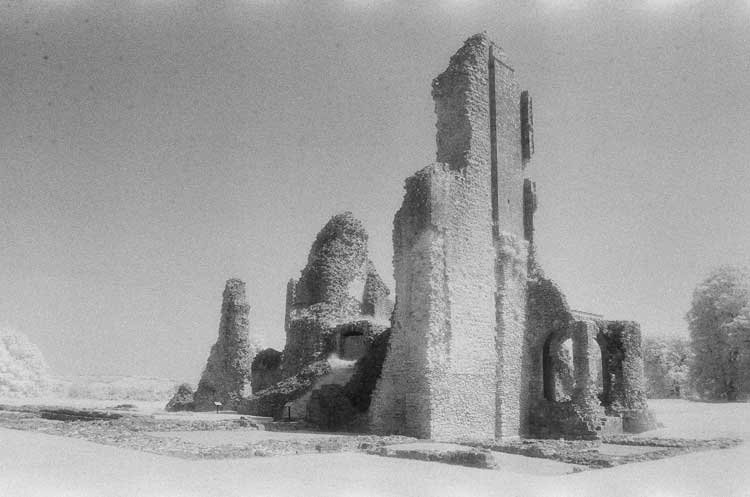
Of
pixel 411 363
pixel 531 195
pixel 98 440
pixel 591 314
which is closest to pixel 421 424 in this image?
pixel 411 363

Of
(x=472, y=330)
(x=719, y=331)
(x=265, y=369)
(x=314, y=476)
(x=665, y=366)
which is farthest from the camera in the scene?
(x=665, y=366)

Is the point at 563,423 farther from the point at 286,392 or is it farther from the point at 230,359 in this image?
the point at 230,359

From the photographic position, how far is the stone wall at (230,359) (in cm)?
2894

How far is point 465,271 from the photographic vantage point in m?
17.9

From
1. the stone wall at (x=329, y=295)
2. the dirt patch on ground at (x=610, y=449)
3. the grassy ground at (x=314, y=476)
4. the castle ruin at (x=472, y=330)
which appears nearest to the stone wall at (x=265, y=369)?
the stone wall at (x=329, y=295)

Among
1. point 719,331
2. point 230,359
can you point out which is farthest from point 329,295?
point 719,331

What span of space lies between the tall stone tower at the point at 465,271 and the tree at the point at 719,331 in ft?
66.0

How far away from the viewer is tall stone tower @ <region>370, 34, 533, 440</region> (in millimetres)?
16734

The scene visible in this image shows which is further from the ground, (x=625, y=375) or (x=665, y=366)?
(x=665, y=366)

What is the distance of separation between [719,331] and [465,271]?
2376 centimetres

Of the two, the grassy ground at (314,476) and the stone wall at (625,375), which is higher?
the stone wall at (625,375)

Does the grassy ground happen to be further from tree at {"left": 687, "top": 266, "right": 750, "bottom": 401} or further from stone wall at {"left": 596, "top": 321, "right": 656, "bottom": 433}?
tree at {"left": 687, "top": 266, "right": 750, "bottom": 401}

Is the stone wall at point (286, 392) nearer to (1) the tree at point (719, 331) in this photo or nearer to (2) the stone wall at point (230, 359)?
(2) the stone wall at point (230, 359)

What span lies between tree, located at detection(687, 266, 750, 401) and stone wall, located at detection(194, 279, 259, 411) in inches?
920
